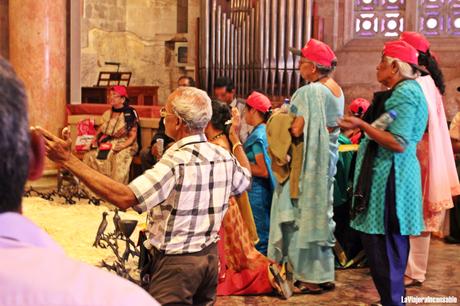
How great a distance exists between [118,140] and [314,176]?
4227 mm

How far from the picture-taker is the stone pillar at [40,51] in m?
9.65

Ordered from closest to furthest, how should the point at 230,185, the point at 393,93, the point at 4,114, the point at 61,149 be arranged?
the point at 4,114
the point at 61,149
the point at 230,185
the point at 393,93

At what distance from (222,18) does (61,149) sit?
7.91 metres

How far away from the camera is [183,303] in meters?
3.20

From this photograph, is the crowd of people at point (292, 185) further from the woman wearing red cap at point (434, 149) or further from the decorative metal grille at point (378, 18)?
the decorative metal grille at point (378, 18)

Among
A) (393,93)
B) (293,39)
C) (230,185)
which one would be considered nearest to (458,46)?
(293,39)

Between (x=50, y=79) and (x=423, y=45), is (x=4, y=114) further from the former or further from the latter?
(x=50, y=79)

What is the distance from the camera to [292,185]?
5305 mm

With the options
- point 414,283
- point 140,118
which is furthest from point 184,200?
point 140,118

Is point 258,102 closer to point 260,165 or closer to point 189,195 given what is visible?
point 260,165

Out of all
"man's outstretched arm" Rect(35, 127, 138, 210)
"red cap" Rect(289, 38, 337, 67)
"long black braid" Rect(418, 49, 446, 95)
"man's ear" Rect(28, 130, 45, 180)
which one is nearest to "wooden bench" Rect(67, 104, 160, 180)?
"red cap" Rect(289, 38, 337, 67)

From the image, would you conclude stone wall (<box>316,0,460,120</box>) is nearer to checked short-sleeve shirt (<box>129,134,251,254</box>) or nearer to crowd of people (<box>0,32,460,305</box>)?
crowd of people (<box>0,32,460,305</box>)

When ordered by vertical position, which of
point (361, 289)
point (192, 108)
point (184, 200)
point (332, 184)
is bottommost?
point (361, 289)

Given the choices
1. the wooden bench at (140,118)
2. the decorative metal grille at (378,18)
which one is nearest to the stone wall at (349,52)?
the decorative metal grille at (378,18)
